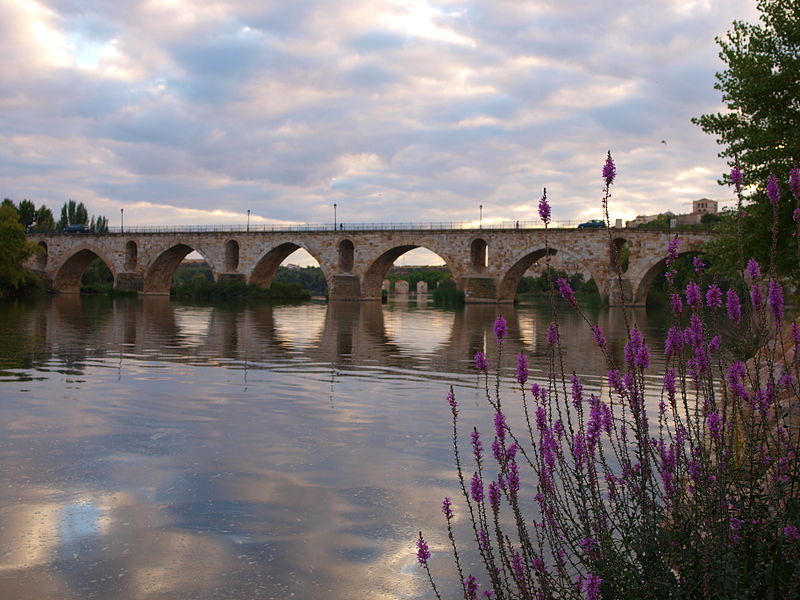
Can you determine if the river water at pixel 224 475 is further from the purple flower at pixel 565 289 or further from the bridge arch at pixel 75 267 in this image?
the bridge arch at pixel 75 267

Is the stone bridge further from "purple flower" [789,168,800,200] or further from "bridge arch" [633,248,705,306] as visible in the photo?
"purple flower" [789,168,800,200]

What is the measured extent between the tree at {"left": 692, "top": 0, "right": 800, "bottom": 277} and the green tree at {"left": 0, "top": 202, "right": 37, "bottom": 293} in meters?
41.1

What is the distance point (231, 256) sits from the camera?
213 ft

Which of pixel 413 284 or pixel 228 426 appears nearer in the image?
pixel 228 426

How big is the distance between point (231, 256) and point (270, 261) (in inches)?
151

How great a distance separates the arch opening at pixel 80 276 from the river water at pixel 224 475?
205 ft

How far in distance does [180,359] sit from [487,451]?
9.08 m

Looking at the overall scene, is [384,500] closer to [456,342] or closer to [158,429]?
[158,429]

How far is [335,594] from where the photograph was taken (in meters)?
3.90

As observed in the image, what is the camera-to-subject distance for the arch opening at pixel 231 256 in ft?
211

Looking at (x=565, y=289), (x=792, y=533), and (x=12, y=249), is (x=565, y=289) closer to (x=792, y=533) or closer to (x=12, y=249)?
(x=792, y=533)

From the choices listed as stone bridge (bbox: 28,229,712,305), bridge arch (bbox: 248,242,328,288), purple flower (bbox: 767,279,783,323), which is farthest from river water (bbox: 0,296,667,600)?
bridge arch (bbox: 248,242,328,288)

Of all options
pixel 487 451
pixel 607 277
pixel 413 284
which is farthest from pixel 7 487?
pixel 413 284

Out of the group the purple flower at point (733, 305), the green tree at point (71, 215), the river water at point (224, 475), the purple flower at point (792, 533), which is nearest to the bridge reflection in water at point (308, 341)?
the river water at point (224, 475)
